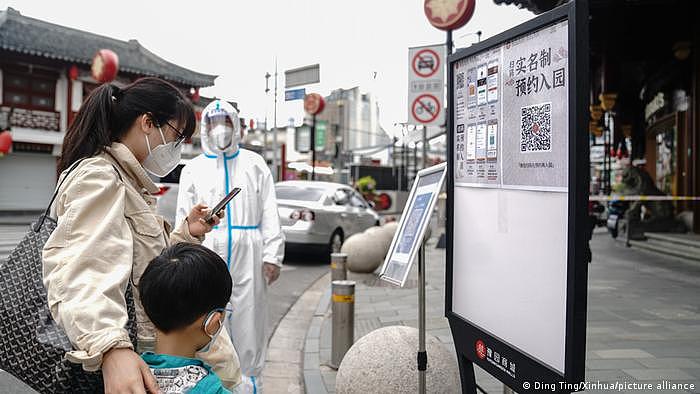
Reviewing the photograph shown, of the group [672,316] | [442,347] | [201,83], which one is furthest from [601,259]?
[201,83]

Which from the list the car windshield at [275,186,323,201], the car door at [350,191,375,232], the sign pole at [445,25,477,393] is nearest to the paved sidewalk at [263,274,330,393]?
the sign pole at [445,25,477,393]

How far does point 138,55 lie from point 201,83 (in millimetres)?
3711

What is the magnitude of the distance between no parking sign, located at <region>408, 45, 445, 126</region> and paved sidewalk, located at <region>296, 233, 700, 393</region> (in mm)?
2417

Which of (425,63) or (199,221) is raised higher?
(425,63)

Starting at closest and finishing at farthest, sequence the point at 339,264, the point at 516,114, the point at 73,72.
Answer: the point at 516,114
the point at 339,264
the point at 73,72

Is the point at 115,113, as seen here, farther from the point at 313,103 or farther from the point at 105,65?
the point at 313,103

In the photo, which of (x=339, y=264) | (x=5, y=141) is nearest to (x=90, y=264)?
(x=339, y=264)

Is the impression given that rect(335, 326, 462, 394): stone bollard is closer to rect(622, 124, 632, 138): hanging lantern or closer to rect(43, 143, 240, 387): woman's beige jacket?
rect(43, 143, 240, 387): woman's beige jacket

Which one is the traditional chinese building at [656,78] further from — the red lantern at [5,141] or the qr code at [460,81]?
the red lantern at [5,141]

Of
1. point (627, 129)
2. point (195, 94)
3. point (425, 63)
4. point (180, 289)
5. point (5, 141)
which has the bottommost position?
point (180, 289)

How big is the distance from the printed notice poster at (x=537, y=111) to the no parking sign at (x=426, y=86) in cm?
663

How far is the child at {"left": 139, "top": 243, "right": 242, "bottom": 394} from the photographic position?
5.40 feet

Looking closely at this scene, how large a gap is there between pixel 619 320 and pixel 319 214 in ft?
20.9

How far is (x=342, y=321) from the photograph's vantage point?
15.5ft
